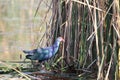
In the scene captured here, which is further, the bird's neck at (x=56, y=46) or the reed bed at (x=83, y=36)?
the bird's neck at (x=56, y=46)

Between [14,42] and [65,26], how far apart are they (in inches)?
135

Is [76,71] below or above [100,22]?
below

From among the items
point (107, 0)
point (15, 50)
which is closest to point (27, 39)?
point (15, 50)

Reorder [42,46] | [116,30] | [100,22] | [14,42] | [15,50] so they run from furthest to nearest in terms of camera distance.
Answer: [14,42]
[15,50]
[42,46]
[100,22]
[116,30]

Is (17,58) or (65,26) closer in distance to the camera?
(65,26)

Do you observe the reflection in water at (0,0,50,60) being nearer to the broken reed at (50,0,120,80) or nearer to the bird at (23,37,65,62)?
the bird at (23,37,65,62)

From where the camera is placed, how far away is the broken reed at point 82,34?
616cm

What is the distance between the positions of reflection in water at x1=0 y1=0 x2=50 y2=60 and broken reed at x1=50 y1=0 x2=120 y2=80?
57cm

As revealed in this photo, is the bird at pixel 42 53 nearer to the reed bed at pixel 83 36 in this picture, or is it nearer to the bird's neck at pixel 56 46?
the bird's neck at pixel 56 46

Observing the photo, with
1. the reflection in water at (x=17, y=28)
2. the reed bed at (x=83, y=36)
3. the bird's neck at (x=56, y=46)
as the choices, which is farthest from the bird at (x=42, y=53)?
the reflection in water at (x=17, y=28)

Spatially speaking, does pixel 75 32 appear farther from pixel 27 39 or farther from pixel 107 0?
pixel 27 39

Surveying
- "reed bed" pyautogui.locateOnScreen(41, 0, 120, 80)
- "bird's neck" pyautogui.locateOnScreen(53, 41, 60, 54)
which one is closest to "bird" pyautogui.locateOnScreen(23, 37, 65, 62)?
"bird's neck" pyautogui.locateOnScreen(53, 41, 60, 54)

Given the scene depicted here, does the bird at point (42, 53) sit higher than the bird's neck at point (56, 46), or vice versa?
the bird's neck at point (56, 46)

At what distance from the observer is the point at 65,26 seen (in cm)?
704
